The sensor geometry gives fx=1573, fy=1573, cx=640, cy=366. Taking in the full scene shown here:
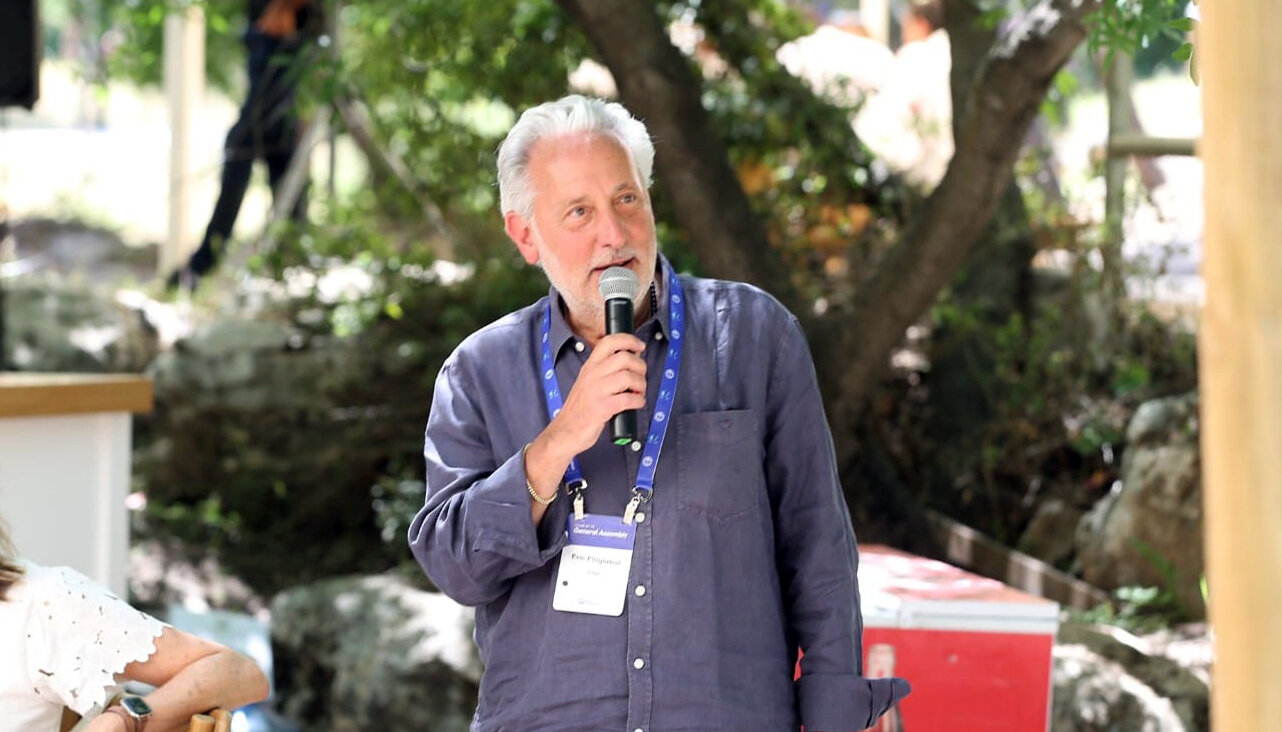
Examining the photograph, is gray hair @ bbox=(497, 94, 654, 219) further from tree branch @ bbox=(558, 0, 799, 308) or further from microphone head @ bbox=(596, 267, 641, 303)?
tree branch @ bbox=(558, 0, 799, 308)

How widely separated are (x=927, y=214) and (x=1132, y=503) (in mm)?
1518

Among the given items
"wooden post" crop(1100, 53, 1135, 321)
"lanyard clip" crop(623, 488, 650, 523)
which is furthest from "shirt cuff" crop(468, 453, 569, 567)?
"wooden post" crop(1100, 53, 1135, 321)

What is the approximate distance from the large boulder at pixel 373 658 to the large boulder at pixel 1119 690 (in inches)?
78.2

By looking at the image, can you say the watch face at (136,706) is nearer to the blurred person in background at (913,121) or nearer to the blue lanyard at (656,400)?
the blue lanyard at (656,400)

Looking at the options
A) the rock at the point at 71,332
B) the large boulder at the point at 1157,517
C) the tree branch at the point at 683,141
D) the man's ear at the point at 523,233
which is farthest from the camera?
the rock at the point at 71,332

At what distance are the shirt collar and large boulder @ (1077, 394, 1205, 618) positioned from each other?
3839 mm

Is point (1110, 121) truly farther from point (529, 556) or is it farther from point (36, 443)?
point (529, 556)

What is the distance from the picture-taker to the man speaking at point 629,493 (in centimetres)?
239

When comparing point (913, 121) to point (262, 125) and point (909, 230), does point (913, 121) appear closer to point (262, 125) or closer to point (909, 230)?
point (909, 230)

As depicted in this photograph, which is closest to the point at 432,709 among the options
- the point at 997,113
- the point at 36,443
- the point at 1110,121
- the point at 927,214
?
the point at 36,443

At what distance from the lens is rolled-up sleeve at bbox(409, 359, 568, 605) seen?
7.80 feet

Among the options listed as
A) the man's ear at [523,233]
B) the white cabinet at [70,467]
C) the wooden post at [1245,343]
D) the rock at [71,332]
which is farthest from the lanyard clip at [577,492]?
the rock at [71,332]

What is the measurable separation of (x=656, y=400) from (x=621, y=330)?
0.20m

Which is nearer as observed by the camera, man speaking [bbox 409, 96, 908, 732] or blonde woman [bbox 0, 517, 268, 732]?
man speaking [bbox 409, 96, 908, 732]
